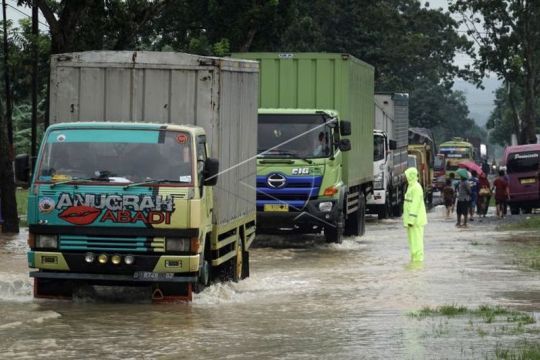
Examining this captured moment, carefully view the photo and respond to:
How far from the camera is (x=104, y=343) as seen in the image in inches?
484

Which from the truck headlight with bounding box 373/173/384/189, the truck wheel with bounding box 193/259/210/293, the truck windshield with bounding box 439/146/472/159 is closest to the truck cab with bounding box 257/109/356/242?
the truck wheel with bounding box 193/259/210/293

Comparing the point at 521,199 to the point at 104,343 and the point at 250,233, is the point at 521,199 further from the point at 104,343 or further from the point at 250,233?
the point at 104,343

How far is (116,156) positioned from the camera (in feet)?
48.4

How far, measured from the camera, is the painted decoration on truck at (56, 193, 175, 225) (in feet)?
46.9

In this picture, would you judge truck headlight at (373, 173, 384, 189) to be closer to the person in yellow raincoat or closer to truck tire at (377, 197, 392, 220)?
truck tire at (377, 197, 392, 220)

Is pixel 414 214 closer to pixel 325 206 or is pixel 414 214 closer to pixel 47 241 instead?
pixel 325 206

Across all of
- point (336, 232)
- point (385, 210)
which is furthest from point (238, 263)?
point (385, 210)

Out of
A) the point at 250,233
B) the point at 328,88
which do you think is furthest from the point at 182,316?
the point at 328,88

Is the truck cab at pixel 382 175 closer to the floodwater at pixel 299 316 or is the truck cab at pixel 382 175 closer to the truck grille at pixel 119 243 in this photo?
the floodwater at pixel 299 316

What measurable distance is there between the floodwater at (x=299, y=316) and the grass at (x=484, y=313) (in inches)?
8.2

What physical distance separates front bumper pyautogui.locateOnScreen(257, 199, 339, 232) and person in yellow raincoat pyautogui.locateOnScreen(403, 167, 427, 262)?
2385 mm

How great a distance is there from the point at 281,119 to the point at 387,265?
148 inches

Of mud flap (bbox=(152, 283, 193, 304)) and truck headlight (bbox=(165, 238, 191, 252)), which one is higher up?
truck headlight (bbox=(165, 238, 191, 252))

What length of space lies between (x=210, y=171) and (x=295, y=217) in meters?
9.82
